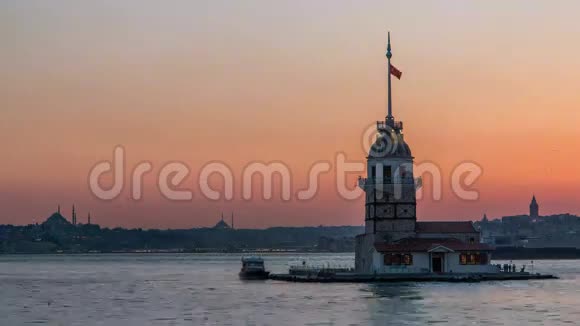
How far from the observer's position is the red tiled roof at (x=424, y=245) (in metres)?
102

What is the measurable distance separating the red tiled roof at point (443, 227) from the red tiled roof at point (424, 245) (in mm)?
1078

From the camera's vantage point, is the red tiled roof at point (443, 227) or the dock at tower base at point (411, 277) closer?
the dock at tower base at point (411, 277)

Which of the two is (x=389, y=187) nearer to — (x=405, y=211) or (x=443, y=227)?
(x=405, y=211)

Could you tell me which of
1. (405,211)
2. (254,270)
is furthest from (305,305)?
(254,270)

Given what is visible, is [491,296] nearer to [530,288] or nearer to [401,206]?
[530,288]

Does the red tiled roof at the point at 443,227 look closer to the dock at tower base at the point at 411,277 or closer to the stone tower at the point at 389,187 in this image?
the stone tower at the point at 389,187

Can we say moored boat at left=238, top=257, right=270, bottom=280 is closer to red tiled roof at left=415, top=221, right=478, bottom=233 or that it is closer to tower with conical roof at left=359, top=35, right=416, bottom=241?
tower with conical roof at left=359, top=35, right=416, bottom=241

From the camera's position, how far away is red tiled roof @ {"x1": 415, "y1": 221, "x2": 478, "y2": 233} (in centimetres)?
10481

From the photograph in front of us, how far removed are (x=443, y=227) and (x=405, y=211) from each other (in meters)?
3.90

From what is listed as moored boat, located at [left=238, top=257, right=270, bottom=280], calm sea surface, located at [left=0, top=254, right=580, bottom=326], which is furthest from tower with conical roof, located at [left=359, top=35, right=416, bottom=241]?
moored boat, located at [left=238, top=257, right=270, bottom=280]

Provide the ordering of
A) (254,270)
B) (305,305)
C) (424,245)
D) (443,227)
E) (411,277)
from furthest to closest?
(254,270), (443,227), (424,245), (411,277), (305,305)

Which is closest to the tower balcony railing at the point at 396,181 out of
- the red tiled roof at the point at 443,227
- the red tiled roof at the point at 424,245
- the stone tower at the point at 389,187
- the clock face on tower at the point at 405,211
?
the stone tower at the point at 389,187

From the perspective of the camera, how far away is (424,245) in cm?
10225

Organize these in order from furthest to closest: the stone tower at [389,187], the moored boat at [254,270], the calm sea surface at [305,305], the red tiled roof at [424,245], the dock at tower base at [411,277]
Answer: the moored boat at [254,270] < the stone tower at [389,187] < the red tiled roof at [424,245] < the dock at tower base at [411,277] < the calm sea surface at [305,305]
